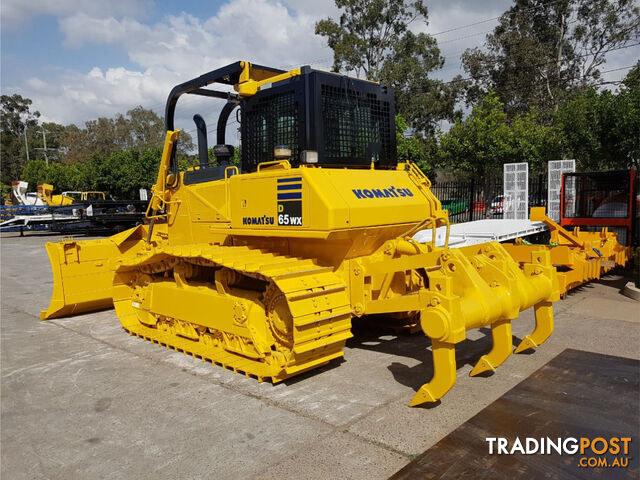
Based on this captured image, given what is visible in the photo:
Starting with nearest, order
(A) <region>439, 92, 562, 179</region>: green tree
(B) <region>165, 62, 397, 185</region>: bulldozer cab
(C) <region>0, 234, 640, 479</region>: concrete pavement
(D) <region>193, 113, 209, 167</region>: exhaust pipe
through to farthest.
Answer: (C) <region>0, 234, 640, 479</region>: concrete pavement < (B) <region>165, 62, 397, 185</region>: bulldozer cab < (D) <region>193, 113, 209, 167</region>: exhaust pipe < (A) <region>439, 92, 562, 179</region>: green tree

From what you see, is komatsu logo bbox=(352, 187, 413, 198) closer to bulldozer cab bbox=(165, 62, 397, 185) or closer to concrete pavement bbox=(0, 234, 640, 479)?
bulldozer cab bbox=(165, 62, 397, 185)

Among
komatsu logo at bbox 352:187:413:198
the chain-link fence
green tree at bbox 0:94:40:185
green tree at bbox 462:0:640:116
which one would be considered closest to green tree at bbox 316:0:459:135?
Answer: green tree at bbox 462:0:640:116

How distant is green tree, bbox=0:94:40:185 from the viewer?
209 ft

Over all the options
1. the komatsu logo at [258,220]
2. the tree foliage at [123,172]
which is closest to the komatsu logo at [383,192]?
the komatsu logo at [258,220]

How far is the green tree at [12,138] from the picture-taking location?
63781mm

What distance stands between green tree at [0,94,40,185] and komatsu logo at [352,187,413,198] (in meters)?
71.2

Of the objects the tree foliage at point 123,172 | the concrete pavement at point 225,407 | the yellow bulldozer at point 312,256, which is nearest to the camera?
the concrete pavement at point 225,407

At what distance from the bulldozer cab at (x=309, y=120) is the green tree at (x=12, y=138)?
69920mm

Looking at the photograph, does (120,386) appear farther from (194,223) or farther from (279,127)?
(279,127)

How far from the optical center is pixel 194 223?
6.25 meters

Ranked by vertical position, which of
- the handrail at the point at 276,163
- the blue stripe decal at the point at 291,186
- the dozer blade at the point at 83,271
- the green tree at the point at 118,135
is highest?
the green tree at the point at 118,135

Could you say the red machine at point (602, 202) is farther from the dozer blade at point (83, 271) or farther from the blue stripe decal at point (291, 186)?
the dozer blade at point (83, 271)

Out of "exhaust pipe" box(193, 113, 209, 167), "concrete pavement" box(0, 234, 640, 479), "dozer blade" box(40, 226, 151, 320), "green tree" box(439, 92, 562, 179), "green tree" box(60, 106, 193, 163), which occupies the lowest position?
"concrete pavement" box(0, 234, 640, 479)

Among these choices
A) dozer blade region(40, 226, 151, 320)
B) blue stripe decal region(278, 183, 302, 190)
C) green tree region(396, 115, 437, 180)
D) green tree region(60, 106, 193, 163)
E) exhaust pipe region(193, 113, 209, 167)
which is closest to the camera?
blue stripe decal region(278, 183, 302, 190)
